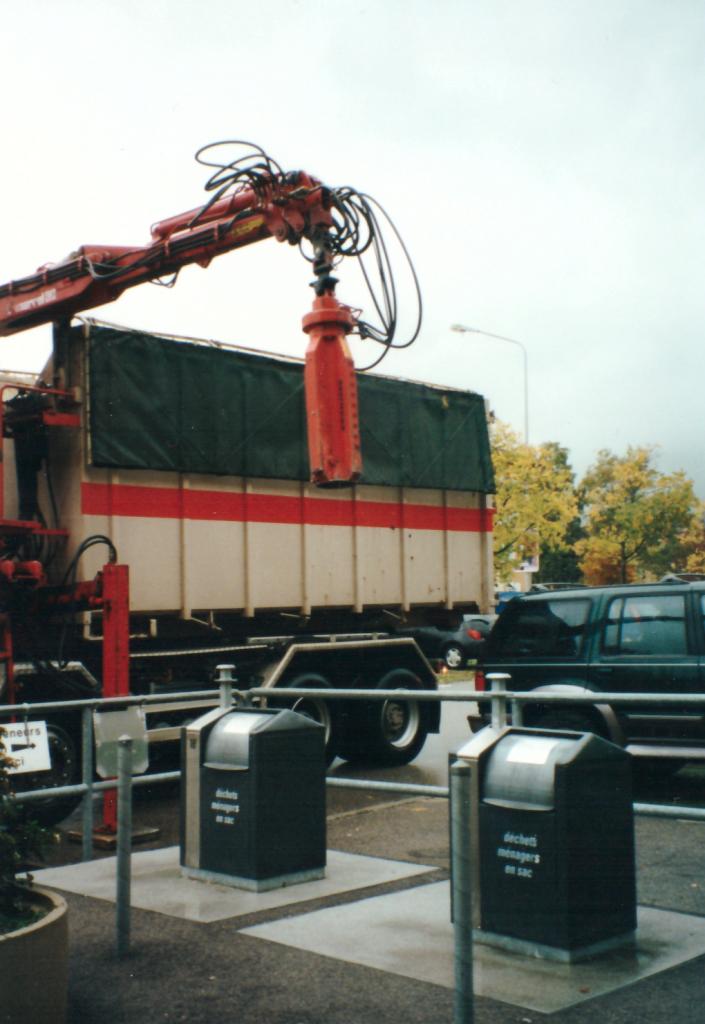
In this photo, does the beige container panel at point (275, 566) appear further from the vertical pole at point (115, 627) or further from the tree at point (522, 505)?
the tree at point (522, 505)

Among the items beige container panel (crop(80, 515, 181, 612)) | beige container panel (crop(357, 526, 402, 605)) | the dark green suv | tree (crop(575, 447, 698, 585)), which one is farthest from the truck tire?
tree (crop(575, 447, 698, 585))

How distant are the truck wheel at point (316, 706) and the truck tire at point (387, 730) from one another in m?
0.25

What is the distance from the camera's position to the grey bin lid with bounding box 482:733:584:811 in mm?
5344

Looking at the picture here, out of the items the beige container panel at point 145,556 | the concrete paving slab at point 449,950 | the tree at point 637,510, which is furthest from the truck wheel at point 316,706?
the tree at point 637,510

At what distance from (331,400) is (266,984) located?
5.35 metres

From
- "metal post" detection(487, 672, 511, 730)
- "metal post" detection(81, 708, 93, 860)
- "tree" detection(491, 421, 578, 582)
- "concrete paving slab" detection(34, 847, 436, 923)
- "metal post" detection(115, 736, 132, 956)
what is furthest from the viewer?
"tree" detection(491, 421, 578, 582)

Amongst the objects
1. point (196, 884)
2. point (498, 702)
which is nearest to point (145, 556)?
point (196, 884)

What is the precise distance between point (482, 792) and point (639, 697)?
0.87 m

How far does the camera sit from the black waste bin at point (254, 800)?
673cm

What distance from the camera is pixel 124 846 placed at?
578cm

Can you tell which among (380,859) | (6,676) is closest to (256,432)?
(6,676)

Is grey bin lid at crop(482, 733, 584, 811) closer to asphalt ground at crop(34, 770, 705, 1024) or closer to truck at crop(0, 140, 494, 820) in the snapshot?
asphalt ground at crop(34, 770, 705, 1024)

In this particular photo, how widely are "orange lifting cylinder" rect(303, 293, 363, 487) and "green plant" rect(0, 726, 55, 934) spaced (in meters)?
5.09

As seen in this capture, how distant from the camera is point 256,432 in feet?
40.2
